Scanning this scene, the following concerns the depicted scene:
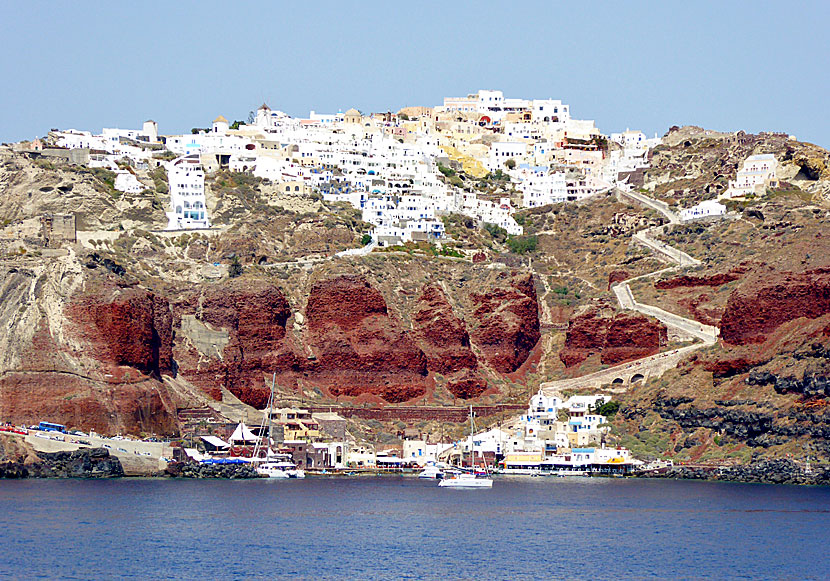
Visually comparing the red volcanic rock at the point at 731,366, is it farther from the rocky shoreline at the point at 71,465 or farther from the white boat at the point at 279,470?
the rocky shoreline at the point at 71,465

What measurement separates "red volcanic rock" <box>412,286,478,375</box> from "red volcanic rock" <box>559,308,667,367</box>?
841cm

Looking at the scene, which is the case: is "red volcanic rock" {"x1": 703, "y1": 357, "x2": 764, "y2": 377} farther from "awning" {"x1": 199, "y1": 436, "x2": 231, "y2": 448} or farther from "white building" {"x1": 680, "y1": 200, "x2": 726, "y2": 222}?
"awning" {"x1": 199, "y1": 436, "x2": 231, "y2": 448}

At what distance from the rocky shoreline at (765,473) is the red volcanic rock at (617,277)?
1182 inches

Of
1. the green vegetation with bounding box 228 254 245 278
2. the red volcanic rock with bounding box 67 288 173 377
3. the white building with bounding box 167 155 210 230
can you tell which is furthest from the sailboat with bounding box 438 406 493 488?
the white building with bounding box 167 155 210 230

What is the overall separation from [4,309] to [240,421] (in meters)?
18.9

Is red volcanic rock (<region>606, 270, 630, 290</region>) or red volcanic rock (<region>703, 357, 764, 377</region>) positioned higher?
red volcanic rock (<region>606, 270, 630, 290</region>)

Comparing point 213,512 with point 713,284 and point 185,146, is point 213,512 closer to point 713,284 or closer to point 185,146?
point 713,284

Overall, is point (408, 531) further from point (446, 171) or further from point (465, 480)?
point (446, 171)

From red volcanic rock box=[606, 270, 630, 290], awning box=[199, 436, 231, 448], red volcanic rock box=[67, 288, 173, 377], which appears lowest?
awning box=[199, 436, 231, 448]

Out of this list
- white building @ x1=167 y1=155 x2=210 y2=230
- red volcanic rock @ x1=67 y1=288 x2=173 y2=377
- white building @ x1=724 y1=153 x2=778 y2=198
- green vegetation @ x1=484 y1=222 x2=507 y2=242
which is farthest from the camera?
green vegetation @ x1=484 y1=222 x2=507 y2=242

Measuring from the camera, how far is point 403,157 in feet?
561

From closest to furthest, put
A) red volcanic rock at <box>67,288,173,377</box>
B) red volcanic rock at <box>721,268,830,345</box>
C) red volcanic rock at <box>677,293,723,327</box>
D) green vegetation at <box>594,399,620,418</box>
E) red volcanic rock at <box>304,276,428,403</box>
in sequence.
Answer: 1. red volcanic rock at <box>67,288,173,377</box>
2. red volcanic rock at <box>721,268,830,345</box>
3. green vegetation at <box>594,399,620,418</box>
4. red volcanic rock at <box>304,276,428,403</box>
5. red volcanic rock at <box>677,293,723,327</box>

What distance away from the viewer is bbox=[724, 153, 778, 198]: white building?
161500 mm

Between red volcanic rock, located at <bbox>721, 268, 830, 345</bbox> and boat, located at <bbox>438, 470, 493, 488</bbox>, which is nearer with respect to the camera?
boat, located at <bbox>438, 470, 493, 488</bbox>
